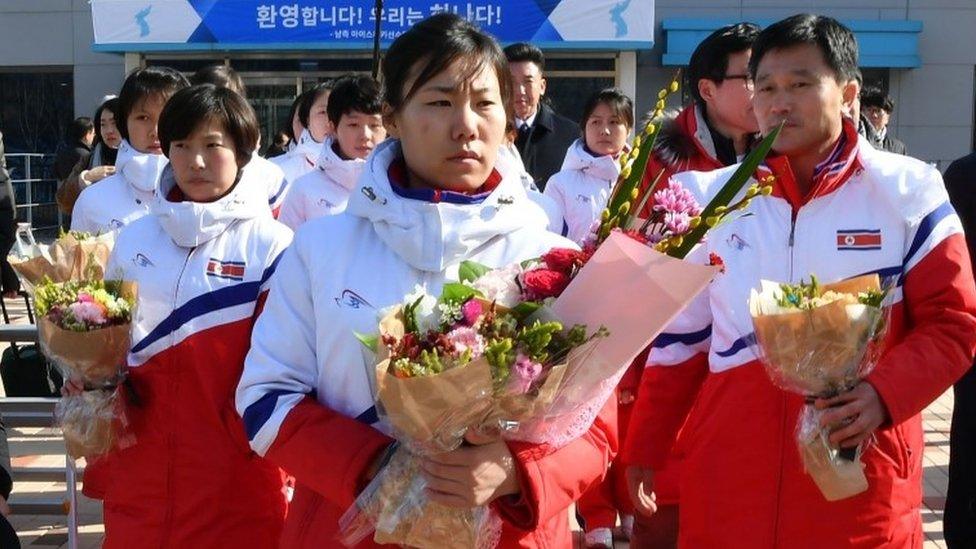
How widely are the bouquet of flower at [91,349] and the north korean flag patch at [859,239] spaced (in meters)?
1.89

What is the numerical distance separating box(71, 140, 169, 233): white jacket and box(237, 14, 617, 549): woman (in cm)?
254

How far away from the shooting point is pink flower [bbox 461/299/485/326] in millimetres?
1807

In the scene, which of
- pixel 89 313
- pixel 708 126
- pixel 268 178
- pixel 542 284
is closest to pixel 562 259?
pixel 542 284

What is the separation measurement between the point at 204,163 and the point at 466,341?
190 cm

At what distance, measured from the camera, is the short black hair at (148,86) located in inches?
171

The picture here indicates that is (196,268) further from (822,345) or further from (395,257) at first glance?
(822,345)

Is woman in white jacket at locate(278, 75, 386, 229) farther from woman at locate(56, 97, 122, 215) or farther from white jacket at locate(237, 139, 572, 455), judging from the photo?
white jacket at locate(237, 139, 572, 455)

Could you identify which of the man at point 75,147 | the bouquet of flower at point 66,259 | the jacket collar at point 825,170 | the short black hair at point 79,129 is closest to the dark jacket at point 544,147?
the bouquet of flower at point 66,259

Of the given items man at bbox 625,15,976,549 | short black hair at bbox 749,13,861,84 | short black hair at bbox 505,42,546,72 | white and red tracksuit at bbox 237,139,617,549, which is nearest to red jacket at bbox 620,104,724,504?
man at bbox 625,15,976,549

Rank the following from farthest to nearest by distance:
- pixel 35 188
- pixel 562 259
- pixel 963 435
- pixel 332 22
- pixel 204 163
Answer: pixel 35 188
pixel 332 22
pixel 963 435
pixel 204 163
pixel 562 259

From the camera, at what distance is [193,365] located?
3.24 m

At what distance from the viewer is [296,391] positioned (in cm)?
220

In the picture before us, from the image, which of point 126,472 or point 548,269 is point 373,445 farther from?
point 126,472

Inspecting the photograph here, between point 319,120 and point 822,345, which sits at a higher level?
point 319,120
